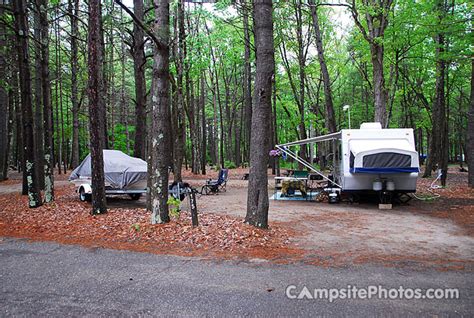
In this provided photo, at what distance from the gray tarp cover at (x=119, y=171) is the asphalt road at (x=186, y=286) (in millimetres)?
6271

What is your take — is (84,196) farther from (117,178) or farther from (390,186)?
(390,186)

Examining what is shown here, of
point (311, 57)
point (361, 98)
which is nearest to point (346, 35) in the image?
point (311, 57)

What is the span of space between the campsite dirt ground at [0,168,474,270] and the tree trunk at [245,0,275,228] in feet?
1.96

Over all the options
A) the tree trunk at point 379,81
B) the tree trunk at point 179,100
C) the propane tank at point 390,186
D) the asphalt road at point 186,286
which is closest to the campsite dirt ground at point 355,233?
the asphalt road at point 186,286

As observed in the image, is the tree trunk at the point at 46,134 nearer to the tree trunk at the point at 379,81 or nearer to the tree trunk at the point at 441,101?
the tree trunk at the point at 379,81

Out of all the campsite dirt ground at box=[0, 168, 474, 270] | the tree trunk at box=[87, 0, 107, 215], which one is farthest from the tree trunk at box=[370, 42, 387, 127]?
the tree trunk at box=[87, 0, 107, 215]

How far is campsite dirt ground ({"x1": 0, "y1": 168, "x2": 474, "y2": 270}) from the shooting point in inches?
212

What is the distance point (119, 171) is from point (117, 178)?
26 cm

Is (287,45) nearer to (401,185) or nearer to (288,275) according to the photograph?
(401,185)

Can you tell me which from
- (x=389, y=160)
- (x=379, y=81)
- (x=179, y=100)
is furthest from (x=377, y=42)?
(x=179, y=100)

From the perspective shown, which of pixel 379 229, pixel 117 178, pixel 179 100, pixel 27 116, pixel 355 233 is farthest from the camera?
pixel 179 100

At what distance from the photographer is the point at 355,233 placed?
7234 millimetres

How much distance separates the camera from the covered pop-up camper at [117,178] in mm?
11859

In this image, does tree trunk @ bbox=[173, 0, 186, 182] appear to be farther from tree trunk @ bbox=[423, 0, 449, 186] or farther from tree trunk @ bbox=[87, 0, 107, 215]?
tree trunk @ bbox=[423, 0, 449, 186]
